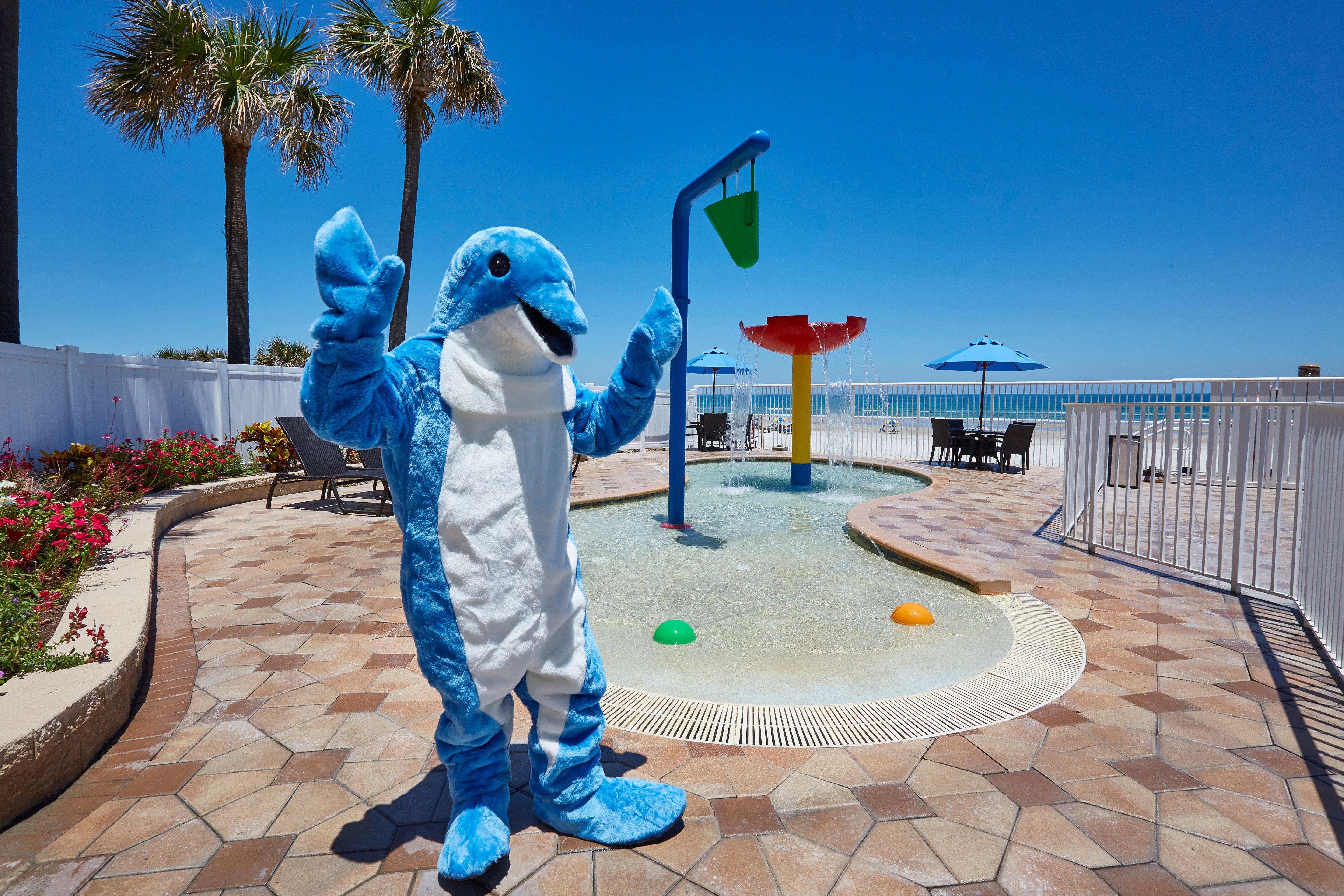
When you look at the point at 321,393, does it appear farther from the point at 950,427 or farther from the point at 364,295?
the point at 950,427

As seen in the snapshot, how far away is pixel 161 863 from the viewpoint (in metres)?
1.84

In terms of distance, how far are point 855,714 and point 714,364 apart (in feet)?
45.8

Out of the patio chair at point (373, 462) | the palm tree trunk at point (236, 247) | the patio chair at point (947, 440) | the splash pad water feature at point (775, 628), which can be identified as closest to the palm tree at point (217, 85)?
the palm tree trunk at point (236, 247)

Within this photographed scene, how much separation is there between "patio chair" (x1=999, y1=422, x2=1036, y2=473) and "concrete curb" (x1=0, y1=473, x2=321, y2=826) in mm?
11404

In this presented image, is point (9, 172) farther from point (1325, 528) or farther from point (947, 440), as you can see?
point (947, 440)

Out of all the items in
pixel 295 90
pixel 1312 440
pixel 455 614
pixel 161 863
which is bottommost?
pixel 161 863

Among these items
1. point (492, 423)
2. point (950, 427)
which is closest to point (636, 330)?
point (492, 423)

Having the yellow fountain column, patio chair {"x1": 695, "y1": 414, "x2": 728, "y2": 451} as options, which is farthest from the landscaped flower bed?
patio chair {"x1": 695, "y1": 414, "x2": 728, "y2": 451}

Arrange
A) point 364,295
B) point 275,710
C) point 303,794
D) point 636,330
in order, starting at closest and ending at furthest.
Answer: point 364,295
point 636,330
point 303,794
point 275,710

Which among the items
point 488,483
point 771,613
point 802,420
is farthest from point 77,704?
point 802,420

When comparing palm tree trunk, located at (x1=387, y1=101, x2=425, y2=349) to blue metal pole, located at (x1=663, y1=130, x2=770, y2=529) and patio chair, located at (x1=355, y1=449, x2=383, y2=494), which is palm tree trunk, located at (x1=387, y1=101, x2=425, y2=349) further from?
blue metal pole, located at (x1=663, y1=130, x2=770, y2=529)

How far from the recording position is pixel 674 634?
3627 mm

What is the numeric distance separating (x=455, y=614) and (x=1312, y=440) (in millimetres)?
4529

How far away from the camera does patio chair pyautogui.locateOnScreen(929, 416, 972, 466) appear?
11523mm
